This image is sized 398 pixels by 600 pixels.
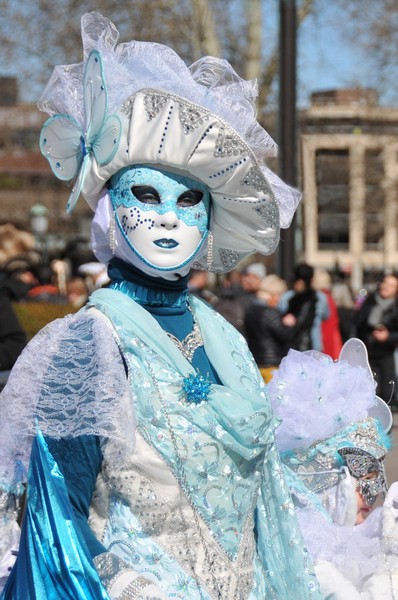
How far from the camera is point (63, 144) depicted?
277cm

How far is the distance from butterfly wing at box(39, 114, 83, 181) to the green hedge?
6.87 m

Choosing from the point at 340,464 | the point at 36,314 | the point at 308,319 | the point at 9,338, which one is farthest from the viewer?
the point at 36,314

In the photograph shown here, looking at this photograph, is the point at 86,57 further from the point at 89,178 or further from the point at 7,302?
the point at 7,302

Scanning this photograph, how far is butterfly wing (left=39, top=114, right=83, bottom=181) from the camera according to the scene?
2750 mm

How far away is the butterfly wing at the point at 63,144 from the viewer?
275 cm

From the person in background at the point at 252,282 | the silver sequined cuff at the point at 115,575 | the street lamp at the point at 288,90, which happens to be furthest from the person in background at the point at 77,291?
the silver sequined cuff at the point at 115,575

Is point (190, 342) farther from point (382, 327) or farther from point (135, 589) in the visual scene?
point (382, 327)

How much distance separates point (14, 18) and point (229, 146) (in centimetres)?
1756

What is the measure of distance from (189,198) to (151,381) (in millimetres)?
433

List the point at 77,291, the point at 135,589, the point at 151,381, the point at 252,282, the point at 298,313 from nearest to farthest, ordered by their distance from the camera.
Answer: the point at 135,589, the point at 151,381, the point at 298,313, the point at 77,291, the point at 252,282

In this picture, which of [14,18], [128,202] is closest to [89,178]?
[128,202]

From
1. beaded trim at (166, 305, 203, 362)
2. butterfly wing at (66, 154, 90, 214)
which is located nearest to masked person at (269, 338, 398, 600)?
beaded trim at (166, 305, 203, 362)

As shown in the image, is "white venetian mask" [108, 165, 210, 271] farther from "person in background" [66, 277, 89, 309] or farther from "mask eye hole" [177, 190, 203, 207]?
"person in background" [66, 277, 89, 309]

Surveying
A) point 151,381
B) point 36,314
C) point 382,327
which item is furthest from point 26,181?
point 151,381
